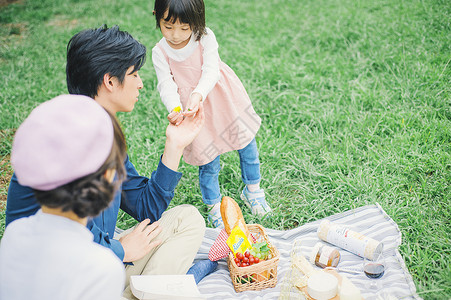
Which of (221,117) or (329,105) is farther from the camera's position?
(329,105)

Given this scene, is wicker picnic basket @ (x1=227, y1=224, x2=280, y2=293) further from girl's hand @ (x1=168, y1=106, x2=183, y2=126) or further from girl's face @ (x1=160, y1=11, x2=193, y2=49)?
girl's face @ (x1=160, y1=11, x2=193, y2=49)

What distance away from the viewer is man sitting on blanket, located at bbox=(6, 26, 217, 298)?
186 centimetres

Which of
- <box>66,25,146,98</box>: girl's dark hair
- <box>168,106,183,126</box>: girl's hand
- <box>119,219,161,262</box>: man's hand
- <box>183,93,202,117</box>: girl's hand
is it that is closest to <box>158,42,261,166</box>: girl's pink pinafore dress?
<box>183,93,202,117</box>: girl's hand

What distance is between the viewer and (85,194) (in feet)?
3.85

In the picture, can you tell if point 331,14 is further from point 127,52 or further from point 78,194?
point 78,194

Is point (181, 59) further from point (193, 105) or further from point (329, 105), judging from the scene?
point (329, 105)

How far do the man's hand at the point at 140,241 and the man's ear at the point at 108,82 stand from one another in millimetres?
668

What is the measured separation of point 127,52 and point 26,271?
43.4 inches

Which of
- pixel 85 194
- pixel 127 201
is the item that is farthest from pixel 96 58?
pixel 85 194

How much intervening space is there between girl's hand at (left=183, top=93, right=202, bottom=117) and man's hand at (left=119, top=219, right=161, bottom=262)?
1.87 ft

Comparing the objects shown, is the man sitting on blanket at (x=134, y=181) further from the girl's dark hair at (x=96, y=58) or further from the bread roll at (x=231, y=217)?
the bread roll at (x=231, y=217)

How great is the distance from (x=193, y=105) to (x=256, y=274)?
91 centimetres

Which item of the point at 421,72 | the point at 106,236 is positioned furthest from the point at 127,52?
the point at 421,72

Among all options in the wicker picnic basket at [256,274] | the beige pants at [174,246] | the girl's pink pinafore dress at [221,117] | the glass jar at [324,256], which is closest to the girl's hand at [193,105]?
the girl's pink pinafore dress at [221,117]
